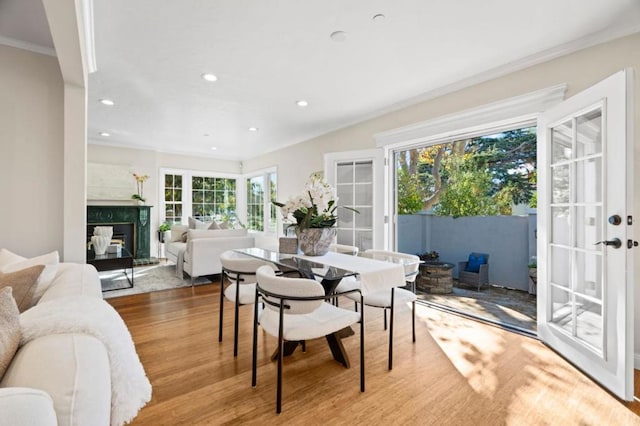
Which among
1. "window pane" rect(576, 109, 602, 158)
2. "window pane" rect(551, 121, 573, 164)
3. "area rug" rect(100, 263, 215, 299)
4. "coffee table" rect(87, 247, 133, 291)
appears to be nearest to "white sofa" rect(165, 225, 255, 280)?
"area rug" rect(100, 263, 215, 299)

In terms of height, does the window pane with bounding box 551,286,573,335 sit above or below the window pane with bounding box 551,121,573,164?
below

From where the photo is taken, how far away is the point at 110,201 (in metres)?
6.18

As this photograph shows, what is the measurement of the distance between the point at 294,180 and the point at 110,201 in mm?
3766

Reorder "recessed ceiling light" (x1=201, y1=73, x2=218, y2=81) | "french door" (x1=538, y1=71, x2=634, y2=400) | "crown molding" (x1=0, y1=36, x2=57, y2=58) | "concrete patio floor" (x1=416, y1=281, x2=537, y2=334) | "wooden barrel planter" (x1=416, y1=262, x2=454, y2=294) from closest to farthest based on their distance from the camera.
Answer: "french door" (x1=538, y1=71, x2=634, y2=400) < "crown molding" (x1=0, y1=36, x2=57, y2=58) < "recessed ceiling light" (x1=201, y1=73, x2=218, y2=81) < "concrete patio floor" (x1=416, y1=281, x2=537, y2=334) < "wooden barrel planter" (x1=416, y1=262, x2=454, y2=294)

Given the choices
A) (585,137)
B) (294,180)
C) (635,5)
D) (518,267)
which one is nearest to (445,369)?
(585,137)

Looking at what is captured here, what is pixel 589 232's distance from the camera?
2.15 m

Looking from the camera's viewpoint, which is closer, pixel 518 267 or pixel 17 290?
pixel 17 290

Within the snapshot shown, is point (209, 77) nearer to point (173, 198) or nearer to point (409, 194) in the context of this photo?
point (409, 194)

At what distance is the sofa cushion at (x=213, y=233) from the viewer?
14.7ft

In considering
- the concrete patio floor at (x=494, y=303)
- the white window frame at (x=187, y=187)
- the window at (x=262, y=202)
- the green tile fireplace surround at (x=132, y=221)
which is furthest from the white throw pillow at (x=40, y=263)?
the white window frame at (x=187, y=187)

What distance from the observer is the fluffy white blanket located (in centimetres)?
92

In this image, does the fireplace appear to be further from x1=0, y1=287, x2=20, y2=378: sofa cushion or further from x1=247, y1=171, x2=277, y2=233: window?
x1=0, y1=287, x2=20, y2=378: sofa cushion

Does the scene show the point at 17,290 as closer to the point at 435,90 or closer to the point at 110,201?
the point at 435,90

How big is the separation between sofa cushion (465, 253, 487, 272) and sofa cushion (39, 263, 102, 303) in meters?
4.84
